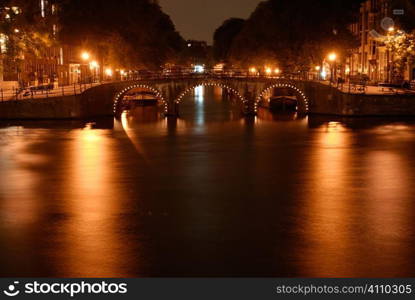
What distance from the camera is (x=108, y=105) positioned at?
61.4 meters

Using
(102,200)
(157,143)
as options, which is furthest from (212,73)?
(102,200)

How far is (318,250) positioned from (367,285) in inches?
112

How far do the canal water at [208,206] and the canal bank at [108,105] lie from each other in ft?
32.3

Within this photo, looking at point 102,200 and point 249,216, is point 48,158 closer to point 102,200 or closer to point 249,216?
point 102,200

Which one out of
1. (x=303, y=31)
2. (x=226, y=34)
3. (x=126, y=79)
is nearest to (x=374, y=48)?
(x=303, y=31)

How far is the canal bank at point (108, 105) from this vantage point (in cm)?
5491

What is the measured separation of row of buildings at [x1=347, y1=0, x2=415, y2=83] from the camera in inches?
2685

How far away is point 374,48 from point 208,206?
62.1 meters

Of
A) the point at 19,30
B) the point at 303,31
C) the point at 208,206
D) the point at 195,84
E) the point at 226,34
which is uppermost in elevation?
the point at 226,34

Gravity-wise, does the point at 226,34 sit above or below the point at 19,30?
above

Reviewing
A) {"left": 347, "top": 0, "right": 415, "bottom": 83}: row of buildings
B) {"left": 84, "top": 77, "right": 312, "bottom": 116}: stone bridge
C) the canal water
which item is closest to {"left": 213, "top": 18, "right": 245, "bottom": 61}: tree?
{"left": 347, "top": 0, "right": 415, "bottom": 83}: row of buildings

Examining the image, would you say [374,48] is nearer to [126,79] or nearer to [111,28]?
[126,79]

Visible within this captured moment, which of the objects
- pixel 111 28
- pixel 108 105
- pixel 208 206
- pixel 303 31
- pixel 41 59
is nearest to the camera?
pixel 208 206

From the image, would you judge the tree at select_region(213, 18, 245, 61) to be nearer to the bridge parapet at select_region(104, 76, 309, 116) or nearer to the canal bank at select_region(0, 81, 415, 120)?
the bridge parapet at select_region(104, 76, 309, 116)
